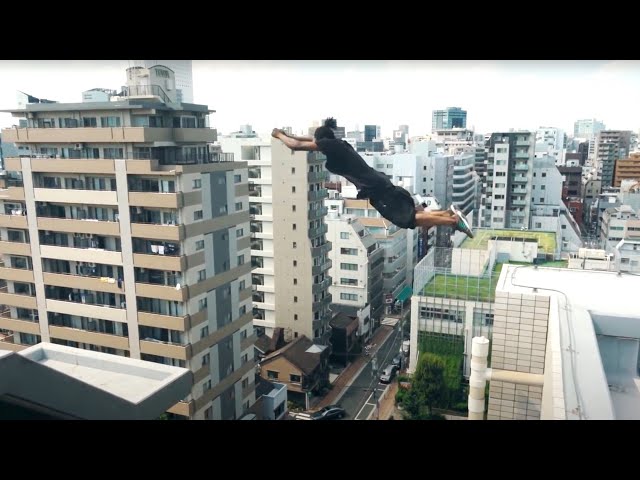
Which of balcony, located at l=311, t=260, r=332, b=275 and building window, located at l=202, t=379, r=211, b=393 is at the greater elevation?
balcony, located at l=311, t=260, r=332, b=275

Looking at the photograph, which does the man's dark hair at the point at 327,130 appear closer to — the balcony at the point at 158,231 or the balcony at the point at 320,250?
the balcony at the point at 158,231

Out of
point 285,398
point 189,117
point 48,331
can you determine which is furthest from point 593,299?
point 48,331

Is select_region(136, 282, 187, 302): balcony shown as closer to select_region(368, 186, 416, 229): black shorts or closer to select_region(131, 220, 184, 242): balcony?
select_region(131, 220, 184, 242): balcony

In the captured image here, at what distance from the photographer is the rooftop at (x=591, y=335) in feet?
6.32

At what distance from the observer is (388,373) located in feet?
19.6

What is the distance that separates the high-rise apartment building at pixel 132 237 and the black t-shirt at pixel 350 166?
4.00 ft

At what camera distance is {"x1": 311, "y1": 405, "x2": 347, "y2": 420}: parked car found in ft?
16.0

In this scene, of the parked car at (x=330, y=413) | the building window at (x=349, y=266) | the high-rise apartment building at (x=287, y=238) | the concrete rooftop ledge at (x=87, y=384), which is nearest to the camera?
the concrete rooftop ledge at (x=87, y=384)

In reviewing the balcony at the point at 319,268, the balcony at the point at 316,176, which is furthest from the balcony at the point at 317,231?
the balcony at the point at 316,176

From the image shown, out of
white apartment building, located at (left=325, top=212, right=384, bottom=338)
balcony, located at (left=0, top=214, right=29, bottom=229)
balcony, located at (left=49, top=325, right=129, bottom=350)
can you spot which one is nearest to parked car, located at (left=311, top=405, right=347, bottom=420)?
white apartment building, located at (left=325, top=212, right=384, bottom=338)

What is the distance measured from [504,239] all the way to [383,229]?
1.65m

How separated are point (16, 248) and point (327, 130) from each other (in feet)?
10.0

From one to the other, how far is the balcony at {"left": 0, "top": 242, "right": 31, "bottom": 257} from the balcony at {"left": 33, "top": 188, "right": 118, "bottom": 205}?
17.6 inches

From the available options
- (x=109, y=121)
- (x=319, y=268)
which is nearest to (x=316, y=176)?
(x=319, y=268)
